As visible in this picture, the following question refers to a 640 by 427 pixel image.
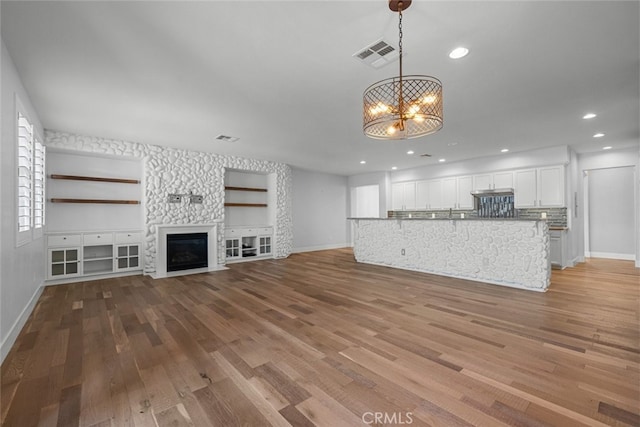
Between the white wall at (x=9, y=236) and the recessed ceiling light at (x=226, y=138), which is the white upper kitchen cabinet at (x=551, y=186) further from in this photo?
the white wall at (x=9, y=236)

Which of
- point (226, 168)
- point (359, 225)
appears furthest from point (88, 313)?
point (359, 225)

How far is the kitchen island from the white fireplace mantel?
3.54 metres

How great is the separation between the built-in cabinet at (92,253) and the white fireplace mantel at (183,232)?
0.52 metres

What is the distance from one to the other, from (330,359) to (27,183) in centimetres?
407

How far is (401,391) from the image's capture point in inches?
72.5

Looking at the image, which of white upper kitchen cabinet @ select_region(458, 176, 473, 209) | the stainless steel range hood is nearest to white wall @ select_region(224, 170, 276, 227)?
white upper kitchen cabinet @ select_region(458, 176, 473, 209)

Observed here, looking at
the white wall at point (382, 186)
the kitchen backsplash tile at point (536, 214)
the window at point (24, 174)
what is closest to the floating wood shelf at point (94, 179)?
the window at point (24, 174)

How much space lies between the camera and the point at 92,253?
5418mm

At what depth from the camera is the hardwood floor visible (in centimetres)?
166

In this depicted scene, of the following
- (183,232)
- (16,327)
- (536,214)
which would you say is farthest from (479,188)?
(16,327)

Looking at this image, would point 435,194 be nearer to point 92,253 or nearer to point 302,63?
point 302,63

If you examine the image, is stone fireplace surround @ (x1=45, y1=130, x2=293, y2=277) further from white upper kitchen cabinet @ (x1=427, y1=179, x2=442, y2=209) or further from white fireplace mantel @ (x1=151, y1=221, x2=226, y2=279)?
white upper kitchen cabinet @ (x1=427, y1=179, x2=442, y2=209)

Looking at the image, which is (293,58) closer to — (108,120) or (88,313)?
(108,120)

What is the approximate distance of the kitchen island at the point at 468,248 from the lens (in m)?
4.30
